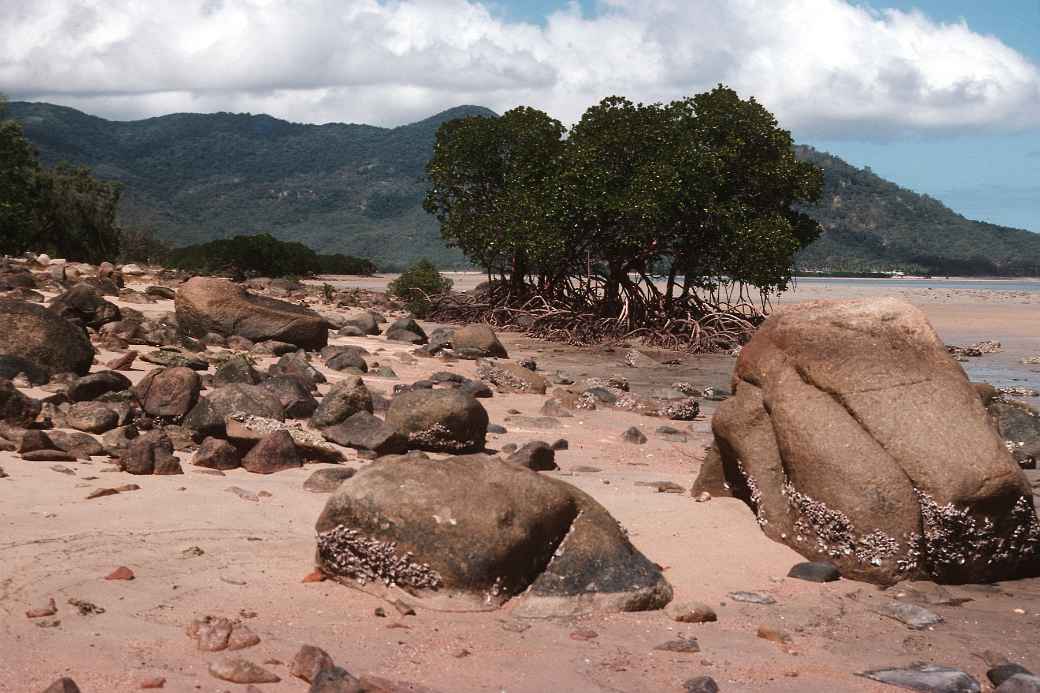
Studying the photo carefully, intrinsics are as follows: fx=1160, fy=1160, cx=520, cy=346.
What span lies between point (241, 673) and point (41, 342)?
8.13m

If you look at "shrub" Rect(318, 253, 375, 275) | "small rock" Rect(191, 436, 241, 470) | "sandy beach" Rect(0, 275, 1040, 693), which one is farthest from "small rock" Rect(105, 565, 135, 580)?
"shrub" Rect(318, 253, 375, 275)

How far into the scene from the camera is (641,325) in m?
26.7

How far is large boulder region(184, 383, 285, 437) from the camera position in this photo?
29.9 feet

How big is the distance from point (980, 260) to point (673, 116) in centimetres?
11343

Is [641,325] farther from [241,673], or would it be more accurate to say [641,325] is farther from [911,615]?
[241,673]

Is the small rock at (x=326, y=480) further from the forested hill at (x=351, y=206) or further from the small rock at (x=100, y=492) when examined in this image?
the forested hill at (x=351, y=206)

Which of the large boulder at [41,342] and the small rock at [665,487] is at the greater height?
the large boulder at [41,342]

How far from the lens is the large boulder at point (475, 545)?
581cm

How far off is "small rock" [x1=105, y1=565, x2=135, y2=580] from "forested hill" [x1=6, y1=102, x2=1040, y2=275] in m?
110

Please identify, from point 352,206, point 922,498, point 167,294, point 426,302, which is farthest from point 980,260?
point 922,498

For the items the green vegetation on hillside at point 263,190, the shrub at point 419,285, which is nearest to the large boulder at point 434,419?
the shrub at point 419,285

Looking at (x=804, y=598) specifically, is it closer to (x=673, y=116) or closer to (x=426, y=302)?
(x=673, y=116)

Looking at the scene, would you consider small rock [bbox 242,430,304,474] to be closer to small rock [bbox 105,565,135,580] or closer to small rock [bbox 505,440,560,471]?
small rock [bbox 505,440,560,471]

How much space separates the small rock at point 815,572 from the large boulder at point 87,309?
36.9ft
